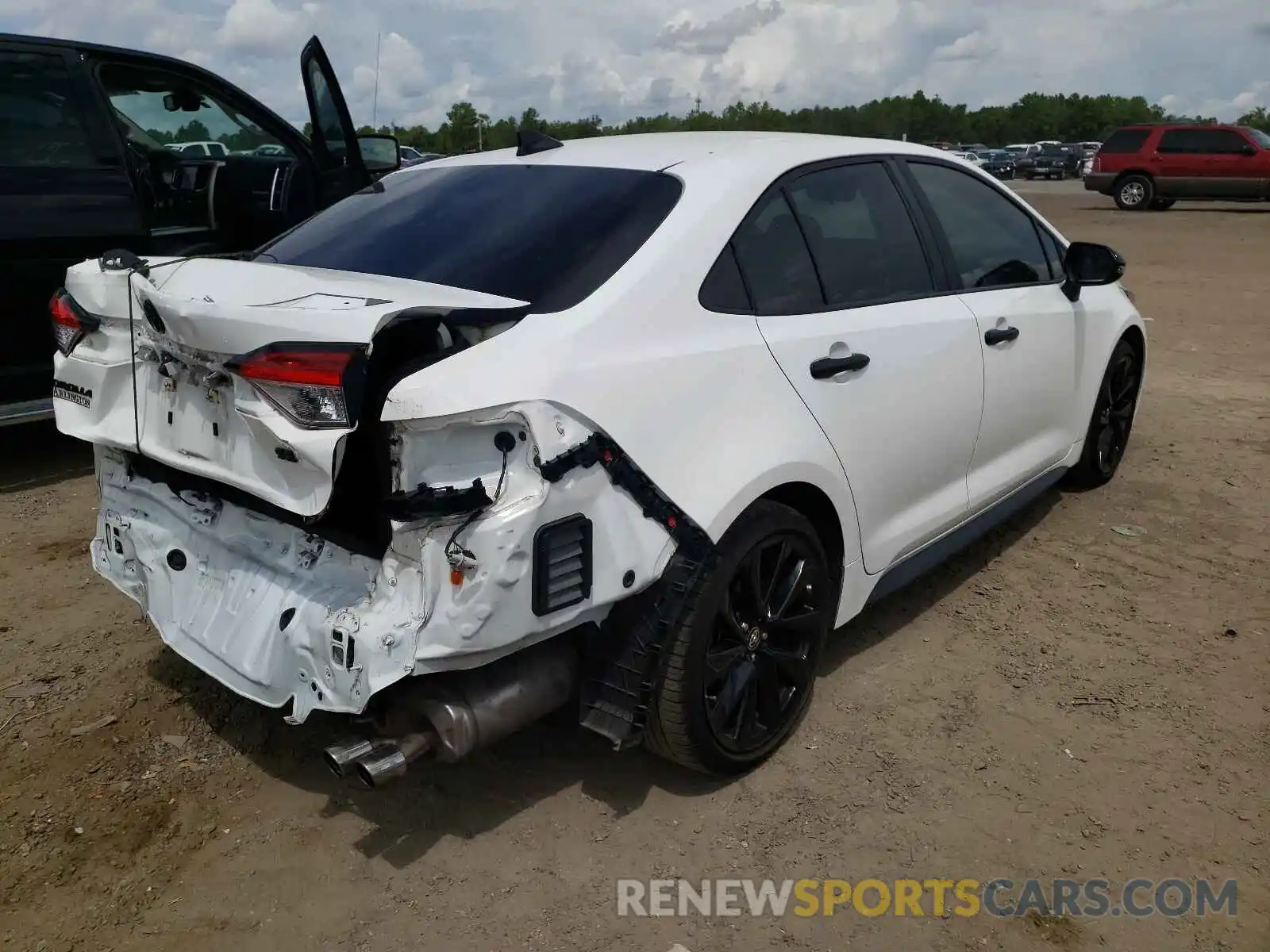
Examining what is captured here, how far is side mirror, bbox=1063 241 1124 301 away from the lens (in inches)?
164

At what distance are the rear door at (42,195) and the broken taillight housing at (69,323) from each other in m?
2.40

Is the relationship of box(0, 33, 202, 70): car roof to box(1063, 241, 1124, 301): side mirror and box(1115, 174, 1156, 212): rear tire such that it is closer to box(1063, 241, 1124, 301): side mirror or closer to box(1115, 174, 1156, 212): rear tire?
box(1063, 241, 1124, 301): side mirror

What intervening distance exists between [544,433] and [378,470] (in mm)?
393

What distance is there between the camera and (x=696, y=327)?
2.64m

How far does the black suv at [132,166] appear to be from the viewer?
505cm

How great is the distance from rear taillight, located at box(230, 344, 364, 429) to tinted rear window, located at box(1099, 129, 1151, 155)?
23.9 metres

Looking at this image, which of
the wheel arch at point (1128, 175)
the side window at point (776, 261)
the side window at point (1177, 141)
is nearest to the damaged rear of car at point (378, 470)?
the side window at point (776, 261)

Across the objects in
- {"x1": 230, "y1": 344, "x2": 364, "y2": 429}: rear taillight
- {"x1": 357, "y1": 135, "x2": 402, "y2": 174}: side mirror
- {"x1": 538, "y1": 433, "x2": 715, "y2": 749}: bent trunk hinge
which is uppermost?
{"x1": 357, "y1": 135, "x2": 402, "y2": 174}: side mirror

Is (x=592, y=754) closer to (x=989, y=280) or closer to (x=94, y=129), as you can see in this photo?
(x=989, y=280)

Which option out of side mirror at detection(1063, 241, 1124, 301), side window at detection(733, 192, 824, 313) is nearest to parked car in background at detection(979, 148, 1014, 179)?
side mirror at detection(1063, 241, 1124, 301)

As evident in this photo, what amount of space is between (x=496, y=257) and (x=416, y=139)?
44.3m

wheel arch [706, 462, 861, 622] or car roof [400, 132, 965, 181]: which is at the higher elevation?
car roof [400, 132, 965, 181]

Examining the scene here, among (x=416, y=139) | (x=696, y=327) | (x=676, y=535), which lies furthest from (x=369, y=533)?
(x=416, y=139)

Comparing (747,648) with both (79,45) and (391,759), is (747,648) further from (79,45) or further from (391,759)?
(79,45)
